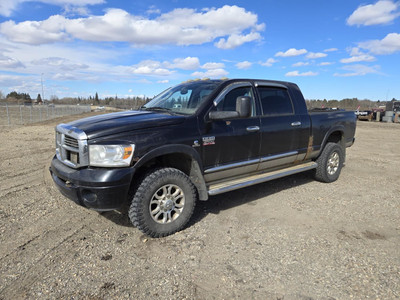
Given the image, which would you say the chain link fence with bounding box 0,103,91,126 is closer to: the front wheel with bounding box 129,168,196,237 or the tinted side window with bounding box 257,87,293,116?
the tinted side window with bounding box 257,87,293,116

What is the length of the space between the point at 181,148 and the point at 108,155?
2.88 feet

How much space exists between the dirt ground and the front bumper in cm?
55

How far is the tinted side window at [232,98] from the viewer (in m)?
4.18

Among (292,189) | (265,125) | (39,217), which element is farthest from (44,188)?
(292,189)

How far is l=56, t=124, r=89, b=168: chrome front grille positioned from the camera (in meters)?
3.22

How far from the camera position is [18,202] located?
457 centimetres

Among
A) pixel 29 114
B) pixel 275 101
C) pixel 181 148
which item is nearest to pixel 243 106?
pixel 181 148

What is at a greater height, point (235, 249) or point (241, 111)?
point (241, 111)

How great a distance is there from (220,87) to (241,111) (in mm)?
597

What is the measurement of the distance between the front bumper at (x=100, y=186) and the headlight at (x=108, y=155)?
66 mm

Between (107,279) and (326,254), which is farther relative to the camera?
(326,254)

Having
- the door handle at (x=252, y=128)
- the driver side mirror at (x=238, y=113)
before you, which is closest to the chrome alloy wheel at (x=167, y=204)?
the driver side mirror at (x=238, y=113)

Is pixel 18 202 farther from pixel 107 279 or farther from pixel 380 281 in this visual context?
pixel 380 281

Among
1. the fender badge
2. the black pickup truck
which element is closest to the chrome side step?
the black pickup truck
